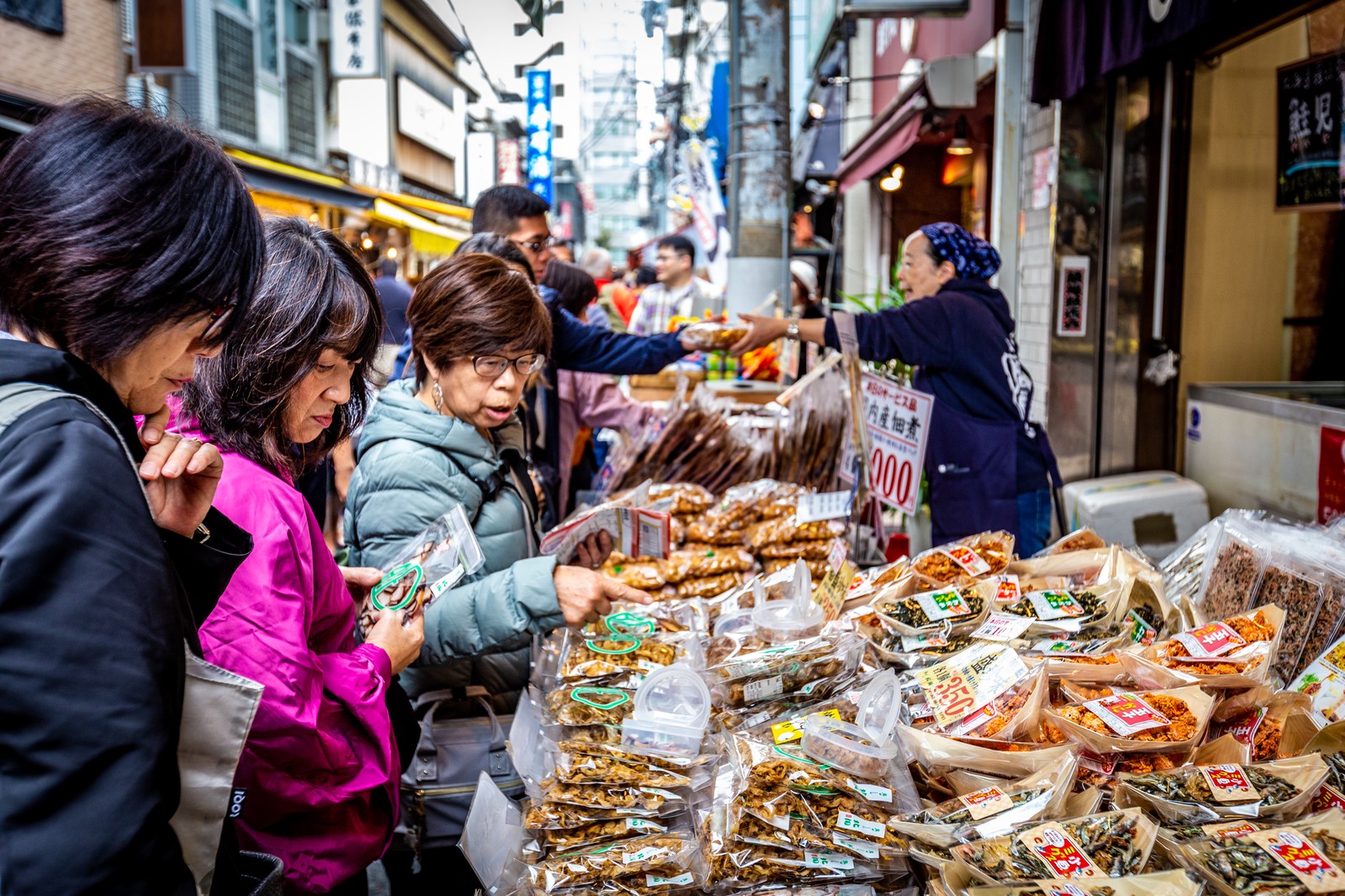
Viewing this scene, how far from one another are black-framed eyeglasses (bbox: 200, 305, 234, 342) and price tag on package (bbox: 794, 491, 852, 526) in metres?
2.18

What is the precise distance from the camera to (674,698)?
1857mm

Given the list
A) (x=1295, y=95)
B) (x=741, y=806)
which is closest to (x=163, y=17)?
(x=1295, y=95)

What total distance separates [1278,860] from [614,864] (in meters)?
1.00

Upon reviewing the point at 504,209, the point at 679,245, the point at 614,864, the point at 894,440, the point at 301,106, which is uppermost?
the point at 301,106

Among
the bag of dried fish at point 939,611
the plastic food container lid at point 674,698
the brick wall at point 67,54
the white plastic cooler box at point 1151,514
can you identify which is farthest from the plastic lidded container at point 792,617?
the brick wall at point 67,54

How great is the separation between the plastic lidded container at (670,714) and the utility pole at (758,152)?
13.7ft

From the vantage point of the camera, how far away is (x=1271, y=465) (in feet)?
14.7

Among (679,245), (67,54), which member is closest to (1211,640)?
(679,245)

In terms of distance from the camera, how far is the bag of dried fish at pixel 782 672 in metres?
1.91

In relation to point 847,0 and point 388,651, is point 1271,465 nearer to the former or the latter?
point 847,0

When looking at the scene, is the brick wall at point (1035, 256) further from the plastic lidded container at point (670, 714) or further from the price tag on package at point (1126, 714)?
the plastic lidded container at point (670, 714)

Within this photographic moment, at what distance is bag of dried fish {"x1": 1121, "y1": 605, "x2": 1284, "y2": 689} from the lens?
1.72 meters

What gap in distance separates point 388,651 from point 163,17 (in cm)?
1080

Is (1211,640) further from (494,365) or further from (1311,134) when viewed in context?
(1311,134)
